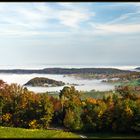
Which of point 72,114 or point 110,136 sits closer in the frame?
point 110,136

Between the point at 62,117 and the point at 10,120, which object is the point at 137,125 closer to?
the point at 62,117

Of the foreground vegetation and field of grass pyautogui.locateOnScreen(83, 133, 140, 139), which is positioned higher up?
the foreground vegetation

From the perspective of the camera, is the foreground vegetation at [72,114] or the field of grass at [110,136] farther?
the foreground vegetation at [72,114]

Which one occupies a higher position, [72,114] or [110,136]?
[72,114]

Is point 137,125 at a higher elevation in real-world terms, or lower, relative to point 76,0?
lower

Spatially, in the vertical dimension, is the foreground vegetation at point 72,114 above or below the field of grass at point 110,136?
above

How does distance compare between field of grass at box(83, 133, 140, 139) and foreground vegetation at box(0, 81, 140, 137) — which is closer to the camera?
field of grass at box(83, 133, 140, 139)

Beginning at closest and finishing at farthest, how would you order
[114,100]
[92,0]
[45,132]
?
1. [92,0]
2. [45,132]
3. [114,100]

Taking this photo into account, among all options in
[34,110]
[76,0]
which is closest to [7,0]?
[76,0]
